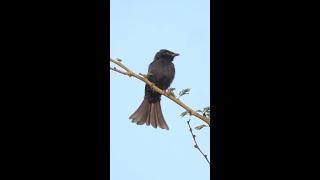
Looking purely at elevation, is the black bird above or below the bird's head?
below

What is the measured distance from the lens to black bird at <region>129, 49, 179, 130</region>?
566 centimetres

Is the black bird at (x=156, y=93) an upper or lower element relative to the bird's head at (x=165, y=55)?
lower

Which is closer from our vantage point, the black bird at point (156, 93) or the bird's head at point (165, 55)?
the black bird at point (156, 93)

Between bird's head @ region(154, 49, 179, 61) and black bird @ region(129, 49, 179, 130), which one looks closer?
black bird @ region(129, 49, 179, 130)

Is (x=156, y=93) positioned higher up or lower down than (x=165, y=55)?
lower down

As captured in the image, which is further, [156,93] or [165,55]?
[165,55]

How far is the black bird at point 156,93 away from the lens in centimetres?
566

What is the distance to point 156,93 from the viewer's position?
6.32 m
